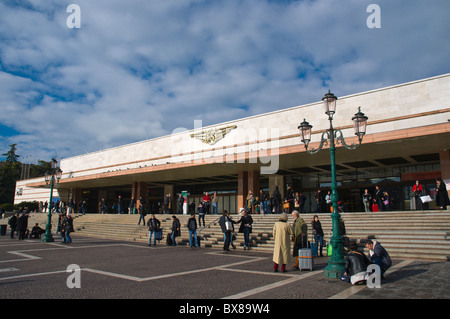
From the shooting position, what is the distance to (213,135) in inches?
1038

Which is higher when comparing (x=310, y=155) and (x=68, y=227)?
(x=310, y=155)

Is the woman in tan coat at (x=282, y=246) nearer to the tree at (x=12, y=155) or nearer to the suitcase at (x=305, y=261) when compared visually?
the suitcase at (x=305, y=261)

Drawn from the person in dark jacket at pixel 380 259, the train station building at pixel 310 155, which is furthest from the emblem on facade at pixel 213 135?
the person in dark jacket at pixel 380 259

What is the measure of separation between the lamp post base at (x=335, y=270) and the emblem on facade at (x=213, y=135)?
18.9 m

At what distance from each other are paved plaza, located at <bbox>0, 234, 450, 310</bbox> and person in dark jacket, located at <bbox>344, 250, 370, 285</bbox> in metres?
0.21

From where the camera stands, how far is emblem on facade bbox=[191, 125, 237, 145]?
25.5m

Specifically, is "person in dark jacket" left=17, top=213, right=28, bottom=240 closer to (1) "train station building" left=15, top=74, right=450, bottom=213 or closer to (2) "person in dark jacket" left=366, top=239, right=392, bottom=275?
(1) "train station building" left=15, top=74, right=450, bottom=213

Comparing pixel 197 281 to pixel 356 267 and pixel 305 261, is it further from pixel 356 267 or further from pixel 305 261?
pixel 356 267

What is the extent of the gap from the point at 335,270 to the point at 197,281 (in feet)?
10.0

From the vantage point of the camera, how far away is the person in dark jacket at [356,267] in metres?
6.10

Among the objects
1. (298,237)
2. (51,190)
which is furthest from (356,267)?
(51,190)

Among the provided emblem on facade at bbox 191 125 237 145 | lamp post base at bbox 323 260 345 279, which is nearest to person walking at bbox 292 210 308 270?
lamp post base at bbox 323 260 345 279

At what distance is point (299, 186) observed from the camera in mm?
26078
